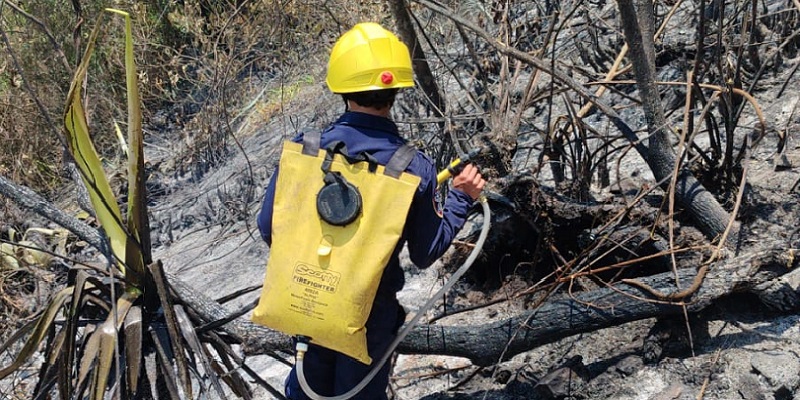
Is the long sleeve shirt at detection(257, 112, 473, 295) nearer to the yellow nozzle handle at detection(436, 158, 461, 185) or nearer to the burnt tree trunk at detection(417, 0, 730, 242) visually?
A: the yellow nozzle handle at detection(436, 158, 461, 185)

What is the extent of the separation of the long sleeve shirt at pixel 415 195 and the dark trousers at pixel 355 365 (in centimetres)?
24

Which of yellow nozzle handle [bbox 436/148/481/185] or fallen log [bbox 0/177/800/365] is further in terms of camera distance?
fallen log [bbox 0/177/800/365]

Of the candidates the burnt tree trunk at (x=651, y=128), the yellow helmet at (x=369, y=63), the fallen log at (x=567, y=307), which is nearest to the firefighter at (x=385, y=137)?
the yellow helmet at (x=369, y=63)

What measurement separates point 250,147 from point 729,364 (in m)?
4.31

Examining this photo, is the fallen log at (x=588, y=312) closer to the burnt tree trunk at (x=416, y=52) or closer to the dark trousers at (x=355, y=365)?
the dark trousers at (x=355, y=365)

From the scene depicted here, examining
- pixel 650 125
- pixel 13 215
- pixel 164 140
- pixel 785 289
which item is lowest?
pixel 13 215

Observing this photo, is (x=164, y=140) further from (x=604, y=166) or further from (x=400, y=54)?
(x=400, y=54)

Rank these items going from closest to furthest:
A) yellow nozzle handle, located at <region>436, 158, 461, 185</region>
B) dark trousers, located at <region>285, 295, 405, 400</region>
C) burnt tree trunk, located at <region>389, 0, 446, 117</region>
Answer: yellow nozzle handle, located at <region>436, 158, 461, 185</region> < dark trousers, located at <region>285, 295, 405, 400</region> < burnt tree trunk, located at <region>389, 0, 446, 117</region>

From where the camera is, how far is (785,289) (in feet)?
9.77

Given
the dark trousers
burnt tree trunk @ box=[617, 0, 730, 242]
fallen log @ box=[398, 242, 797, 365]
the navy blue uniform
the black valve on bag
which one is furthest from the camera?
burnt tree trunk @ box=[617, 0, 730, 242]

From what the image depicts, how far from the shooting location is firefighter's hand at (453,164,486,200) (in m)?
2.37

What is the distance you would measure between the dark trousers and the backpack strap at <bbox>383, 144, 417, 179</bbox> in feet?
1.63

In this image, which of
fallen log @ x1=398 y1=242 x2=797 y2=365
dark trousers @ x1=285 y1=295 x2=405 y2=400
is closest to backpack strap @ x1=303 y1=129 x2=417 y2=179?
dark trousers @ x1=285 y1=295 x2=405 y2=400

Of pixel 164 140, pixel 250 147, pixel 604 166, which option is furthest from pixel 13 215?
pixel 604 166
